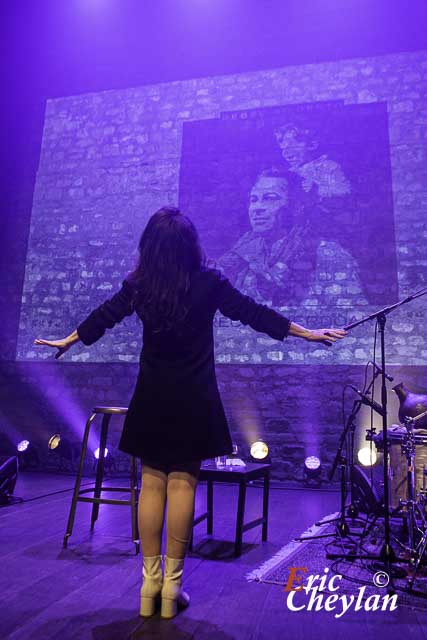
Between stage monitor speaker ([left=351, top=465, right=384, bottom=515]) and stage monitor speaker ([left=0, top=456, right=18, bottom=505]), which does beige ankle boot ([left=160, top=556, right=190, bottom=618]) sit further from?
stage monitor speaker ([left=0, top=456, right=18, bottom=505])

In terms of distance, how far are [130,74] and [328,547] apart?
694 cm

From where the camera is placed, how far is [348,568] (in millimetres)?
2316

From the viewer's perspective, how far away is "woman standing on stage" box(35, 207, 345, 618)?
1.61m

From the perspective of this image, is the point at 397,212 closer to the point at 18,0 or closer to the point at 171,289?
the point at 171,289

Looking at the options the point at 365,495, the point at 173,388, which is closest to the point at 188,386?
the point at 173,388

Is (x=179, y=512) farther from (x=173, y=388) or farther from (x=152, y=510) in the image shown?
(x=173, y=388)

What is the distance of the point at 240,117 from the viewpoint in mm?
6562

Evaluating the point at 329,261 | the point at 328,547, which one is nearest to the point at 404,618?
the point at 328,547

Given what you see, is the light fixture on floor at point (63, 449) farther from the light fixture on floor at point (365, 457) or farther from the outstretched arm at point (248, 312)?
the outstretched arm at point (248, 312)

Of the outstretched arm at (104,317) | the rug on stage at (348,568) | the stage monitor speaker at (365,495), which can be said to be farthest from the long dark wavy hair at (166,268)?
the stage monitor speaker at (365,495)

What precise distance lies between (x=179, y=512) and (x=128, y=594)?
1.83 feet

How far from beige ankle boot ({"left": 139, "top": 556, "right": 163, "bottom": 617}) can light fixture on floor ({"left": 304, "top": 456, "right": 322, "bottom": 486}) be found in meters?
3.98

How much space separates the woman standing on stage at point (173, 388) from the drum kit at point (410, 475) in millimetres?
1085

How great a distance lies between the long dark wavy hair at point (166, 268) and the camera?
1659 millimetres
